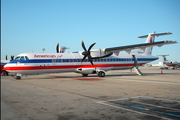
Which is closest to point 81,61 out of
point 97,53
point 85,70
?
point 85,70

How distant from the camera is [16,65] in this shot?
65.3 ft

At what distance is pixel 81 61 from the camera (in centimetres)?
2366

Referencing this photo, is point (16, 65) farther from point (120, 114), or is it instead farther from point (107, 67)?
point (120, 114)

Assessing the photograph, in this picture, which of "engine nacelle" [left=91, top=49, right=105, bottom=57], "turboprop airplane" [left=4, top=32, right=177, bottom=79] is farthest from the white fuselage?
"engine nacelle" [left=91, top=49, right=105, bottom=57]

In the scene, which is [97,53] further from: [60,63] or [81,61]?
[60,63]

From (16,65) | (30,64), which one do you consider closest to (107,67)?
(30,64)

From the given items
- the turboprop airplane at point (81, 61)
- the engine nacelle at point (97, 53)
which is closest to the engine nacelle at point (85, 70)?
the turboprop airplane at point (81, 61)

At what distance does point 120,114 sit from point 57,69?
17.1 meters

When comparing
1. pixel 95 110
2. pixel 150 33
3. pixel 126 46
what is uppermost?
pixel 150 33

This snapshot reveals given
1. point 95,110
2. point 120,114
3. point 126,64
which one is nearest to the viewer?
point 120,114

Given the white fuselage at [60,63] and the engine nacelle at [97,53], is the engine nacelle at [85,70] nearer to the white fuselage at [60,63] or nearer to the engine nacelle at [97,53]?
the white fuselage at [60,63]

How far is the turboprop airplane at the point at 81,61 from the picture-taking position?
20.3m

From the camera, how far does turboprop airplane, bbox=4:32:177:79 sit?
20.3 meters

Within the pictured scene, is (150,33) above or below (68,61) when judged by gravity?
above
